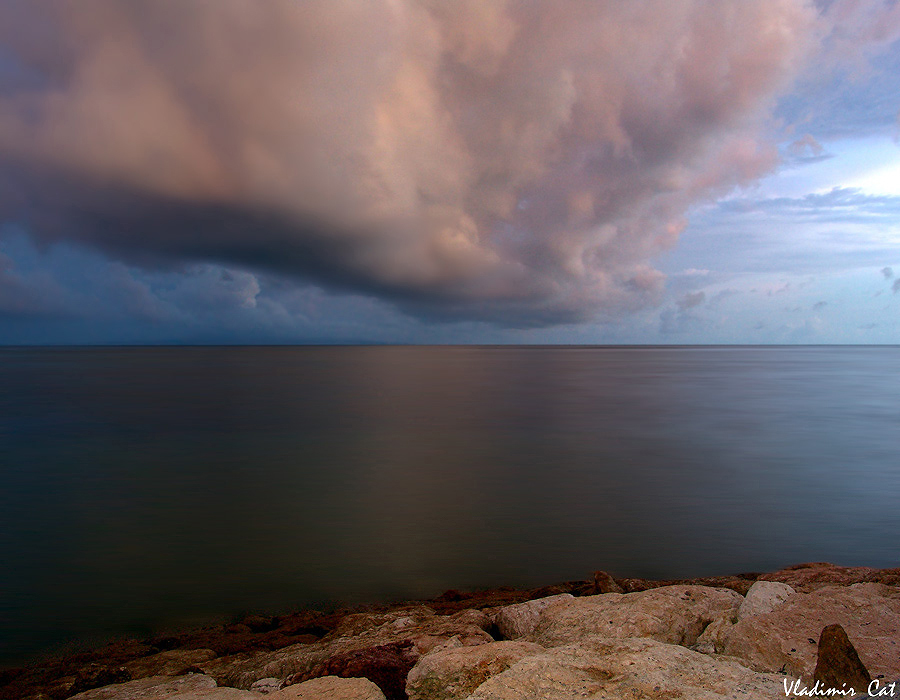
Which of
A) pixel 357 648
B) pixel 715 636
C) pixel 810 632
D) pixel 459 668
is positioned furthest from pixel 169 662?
pixel 810 632

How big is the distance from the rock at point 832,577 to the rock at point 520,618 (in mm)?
3996

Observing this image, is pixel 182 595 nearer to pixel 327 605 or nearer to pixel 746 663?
pixel 327 605

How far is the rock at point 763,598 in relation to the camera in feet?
18.6

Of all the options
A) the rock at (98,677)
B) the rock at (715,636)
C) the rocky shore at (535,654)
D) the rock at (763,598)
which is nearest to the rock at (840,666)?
the rocky shore at (535,654)

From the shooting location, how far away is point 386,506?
13328mm

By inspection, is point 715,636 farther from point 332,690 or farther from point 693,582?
point 332,690

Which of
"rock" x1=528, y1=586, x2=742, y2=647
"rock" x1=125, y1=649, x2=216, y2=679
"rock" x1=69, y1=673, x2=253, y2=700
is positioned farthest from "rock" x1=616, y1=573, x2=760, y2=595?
"rock" x1=125, y1=649, x2=216, y2=679

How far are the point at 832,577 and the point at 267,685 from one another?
8.28 m

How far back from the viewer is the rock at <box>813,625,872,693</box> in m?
4.21

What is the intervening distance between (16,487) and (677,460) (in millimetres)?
21054

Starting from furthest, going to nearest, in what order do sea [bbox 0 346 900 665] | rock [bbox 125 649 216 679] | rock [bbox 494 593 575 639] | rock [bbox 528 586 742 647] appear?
sea [bbox 0 346 900 665] < rock [bbox 494 593 575 639] < rock [bbox 125 649 216 679] < rock [bbox 528 586 742 647]

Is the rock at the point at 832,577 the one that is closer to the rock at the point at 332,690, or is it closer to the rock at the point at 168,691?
the rock at the point at 332,690

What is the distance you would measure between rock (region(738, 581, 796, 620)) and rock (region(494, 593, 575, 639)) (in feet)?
6.66

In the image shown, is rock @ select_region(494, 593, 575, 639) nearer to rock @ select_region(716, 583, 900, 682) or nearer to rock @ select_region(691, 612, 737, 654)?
rock @ select_region(691, 612, 737, 654)
